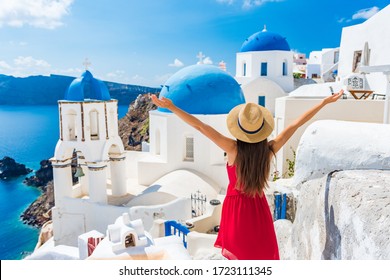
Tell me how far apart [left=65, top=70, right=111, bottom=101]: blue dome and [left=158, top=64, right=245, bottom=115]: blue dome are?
2474mm

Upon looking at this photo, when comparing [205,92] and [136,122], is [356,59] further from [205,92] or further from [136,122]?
[136,122]

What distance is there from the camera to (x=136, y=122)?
121 ft

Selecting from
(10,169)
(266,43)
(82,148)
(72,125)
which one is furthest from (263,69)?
(10,169)

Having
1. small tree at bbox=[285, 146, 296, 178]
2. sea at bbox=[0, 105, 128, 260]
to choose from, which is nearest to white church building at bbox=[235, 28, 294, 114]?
small tree at bbox=[285, 146, 296, 178]

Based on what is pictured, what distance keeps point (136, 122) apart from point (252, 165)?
117 ft

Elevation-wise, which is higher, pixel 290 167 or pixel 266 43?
pixel 266 43

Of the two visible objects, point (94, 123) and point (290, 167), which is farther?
point (94, 123)

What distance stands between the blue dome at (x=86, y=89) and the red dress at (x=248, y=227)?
864cm

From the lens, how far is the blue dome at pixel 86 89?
9.89m

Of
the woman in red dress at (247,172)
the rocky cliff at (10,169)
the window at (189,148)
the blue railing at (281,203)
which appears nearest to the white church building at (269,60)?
the window at (189,148)
